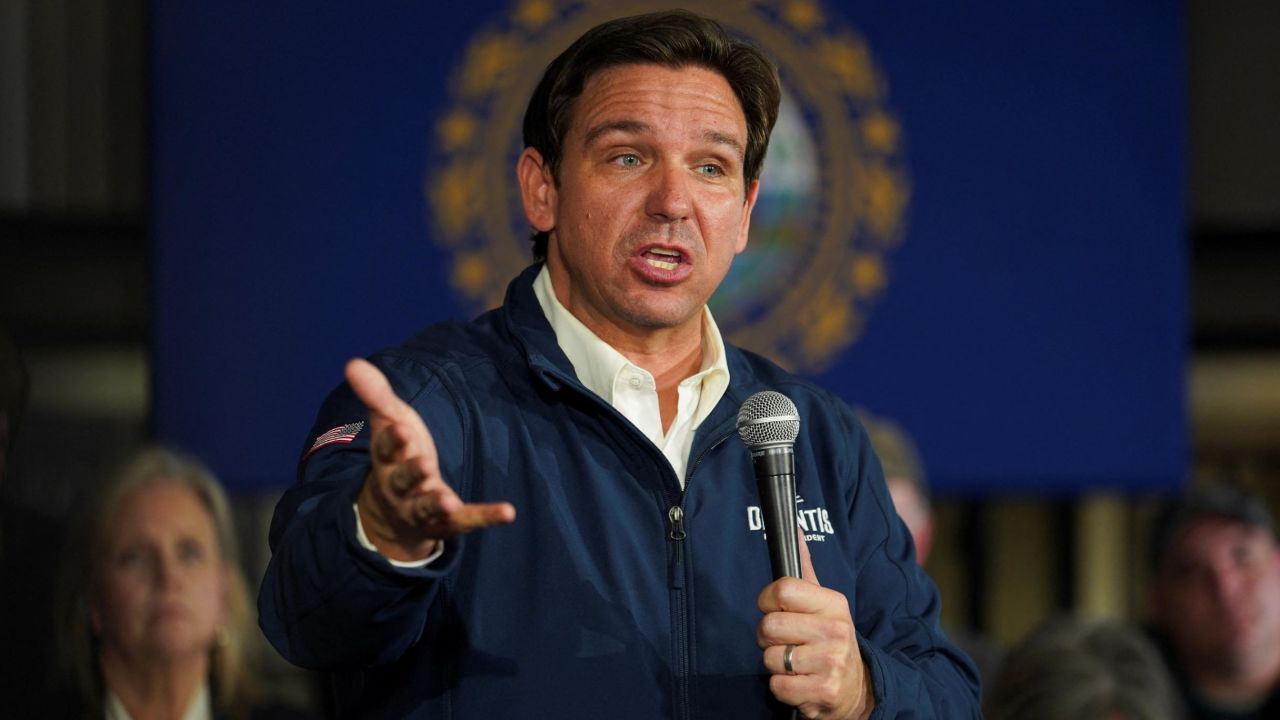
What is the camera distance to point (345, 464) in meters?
1.32

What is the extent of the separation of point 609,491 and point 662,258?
272 millimetres

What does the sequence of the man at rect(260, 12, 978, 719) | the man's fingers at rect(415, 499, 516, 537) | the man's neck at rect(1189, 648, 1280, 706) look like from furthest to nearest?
the man's neck at rect(1189, 648, 1280, 706) → the man at rect(260, 12, 978, 719) → the man's fingers at rect(415, 499, 516, 537)

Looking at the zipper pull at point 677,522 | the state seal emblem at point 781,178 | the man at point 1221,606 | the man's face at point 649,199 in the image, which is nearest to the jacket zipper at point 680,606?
the zipper pull at point 677,522

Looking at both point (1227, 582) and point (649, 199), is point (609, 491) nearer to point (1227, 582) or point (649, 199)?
point (649, 199)

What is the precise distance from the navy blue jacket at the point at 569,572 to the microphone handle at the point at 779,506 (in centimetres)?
12

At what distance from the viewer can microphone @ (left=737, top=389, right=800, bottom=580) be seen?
130 cm

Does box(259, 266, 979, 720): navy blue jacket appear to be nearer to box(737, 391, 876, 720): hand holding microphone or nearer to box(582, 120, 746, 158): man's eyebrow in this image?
box(737, 391, 876, 720): hand holding microphone

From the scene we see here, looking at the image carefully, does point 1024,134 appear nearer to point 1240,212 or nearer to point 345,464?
point 1240,212

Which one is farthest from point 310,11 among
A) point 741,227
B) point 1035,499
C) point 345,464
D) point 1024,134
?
point 1035,499

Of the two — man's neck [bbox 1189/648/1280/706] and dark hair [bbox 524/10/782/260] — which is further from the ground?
dark hair [bbox 524/10/782/260]

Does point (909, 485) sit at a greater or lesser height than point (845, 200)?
lesser

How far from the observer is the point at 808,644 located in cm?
125

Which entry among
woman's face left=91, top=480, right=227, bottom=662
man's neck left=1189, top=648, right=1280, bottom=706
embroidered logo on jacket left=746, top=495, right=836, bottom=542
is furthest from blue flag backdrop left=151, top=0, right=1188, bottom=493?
embroidered logo on jacket left=746, top=495, right=836, bottom=542

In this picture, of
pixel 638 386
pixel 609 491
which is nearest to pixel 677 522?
pixel 609 491
